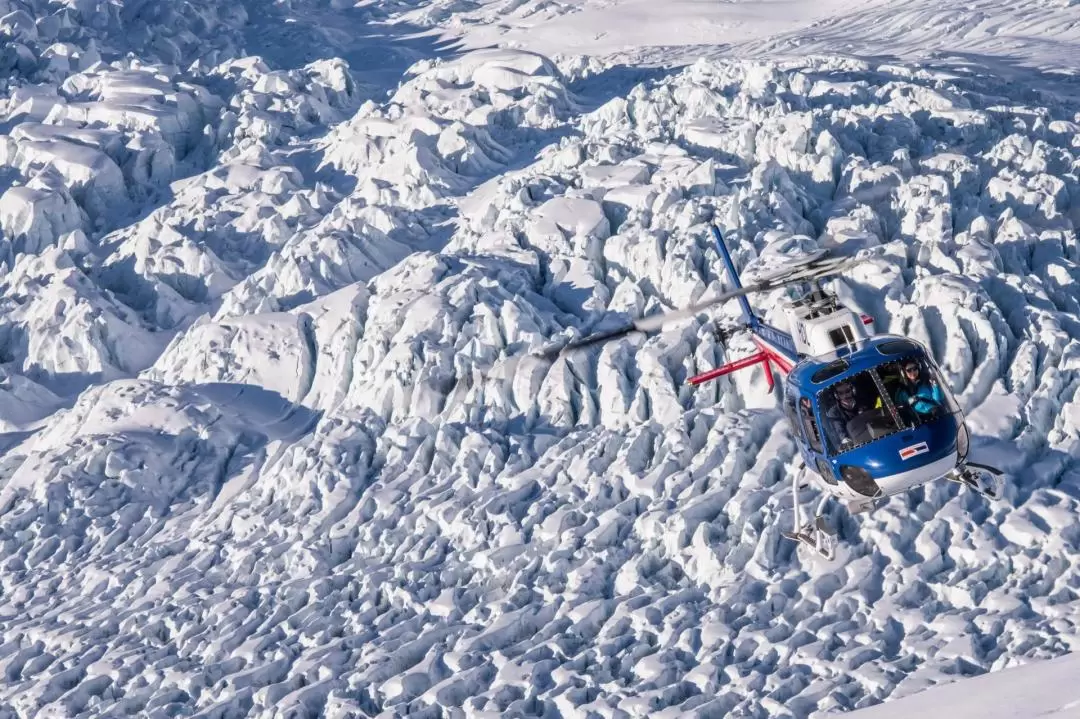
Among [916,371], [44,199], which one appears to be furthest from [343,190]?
[916,371]

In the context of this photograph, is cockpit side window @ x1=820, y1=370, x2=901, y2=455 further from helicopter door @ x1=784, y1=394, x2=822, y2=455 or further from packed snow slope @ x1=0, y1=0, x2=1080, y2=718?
packed snow slope @ x1=0, y1=0, x2=1080, y2=718

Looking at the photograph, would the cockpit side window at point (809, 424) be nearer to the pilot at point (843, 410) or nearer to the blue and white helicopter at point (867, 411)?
the blue and white helicopter at point (867, 411)

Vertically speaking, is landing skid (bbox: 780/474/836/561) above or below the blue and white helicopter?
below

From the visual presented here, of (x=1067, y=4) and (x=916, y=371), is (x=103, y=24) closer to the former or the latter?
(x=1067, y=4)

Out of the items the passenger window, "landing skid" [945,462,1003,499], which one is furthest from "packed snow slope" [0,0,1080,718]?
the passenger window

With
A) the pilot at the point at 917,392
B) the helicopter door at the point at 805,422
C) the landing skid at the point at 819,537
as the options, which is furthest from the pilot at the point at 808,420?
the landing skid at the point at 819,537
